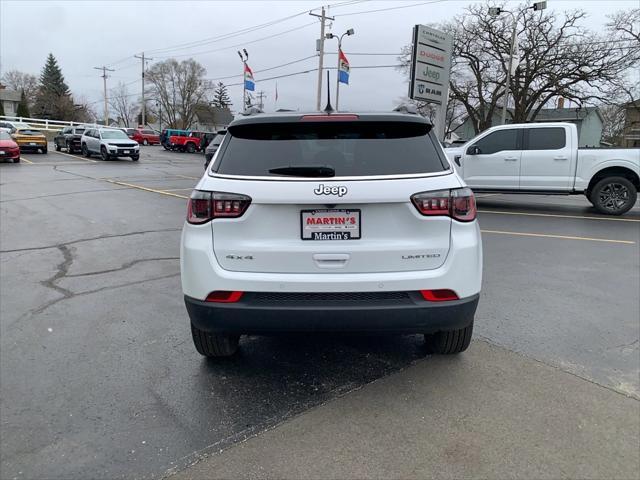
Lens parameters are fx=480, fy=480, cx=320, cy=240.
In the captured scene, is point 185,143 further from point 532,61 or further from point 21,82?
point 21,82

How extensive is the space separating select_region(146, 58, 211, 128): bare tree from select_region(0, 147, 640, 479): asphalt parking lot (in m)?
79.2

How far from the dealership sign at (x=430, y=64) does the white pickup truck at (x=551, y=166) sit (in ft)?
11.4

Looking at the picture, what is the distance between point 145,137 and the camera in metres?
52.1

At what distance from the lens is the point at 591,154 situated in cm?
1105

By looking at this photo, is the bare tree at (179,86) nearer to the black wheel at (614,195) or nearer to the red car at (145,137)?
the red car at (145,137)

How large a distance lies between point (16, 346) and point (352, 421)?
2.79 m

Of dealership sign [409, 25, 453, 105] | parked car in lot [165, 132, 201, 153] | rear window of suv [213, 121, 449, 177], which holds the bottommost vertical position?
rear window of suv [213, 121, 449, 177]

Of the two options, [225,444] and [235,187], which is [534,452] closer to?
[225,444]

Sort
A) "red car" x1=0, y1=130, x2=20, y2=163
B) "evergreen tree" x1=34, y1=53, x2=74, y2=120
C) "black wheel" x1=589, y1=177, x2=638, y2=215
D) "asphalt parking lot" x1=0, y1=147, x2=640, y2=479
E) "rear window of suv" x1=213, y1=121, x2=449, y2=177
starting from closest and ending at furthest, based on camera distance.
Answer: "asphalt parking lot" x1=0, y1=147, x2=640, y2=479, "rear window of suv" x1=213, y1=121, x2=449, y2=177, "black wheel" x1=589, y1=177, x2=638, y2=215, "red car" x1=0, y1=130, x2=20, y2=163, "evergreen tree" x1=34, y1=53, x2=74, y2=120

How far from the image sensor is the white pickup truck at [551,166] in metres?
10.9

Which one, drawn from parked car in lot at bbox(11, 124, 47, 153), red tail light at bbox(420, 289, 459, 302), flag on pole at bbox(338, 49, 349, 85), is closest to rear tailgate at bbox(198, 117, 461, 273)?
red tail light at bbox(420, 289, 459, 302)

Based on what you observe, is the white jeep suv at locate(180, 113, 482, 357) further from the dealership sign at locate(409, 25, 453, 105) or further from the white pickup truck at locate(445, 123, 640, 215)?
the dealership sign at locate(409, 25, 453, 105)

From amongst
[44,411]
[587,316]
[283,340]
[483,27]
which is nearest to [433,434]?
[283,340]

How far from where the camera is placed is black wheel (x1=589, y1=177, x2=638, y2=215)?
35.6ft
